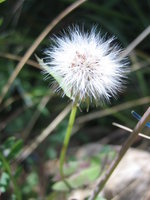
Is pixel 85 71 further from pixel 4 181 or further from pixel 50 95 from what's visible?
pixel 50 95

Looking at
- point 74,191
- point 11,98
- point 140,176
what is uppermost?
point 11,98

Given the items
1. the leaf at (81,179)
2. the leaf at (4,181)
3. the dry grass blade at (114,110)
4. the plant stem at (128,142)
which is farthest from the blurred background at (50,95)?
the plant stem at (128,142)

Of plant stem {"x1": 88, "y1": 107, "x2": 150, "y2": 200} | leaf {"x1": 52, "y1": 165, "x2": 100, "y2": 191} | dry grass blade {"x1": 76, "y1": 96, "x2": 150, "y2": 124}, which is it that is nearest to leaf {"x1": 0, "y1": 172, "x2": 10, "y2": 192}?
leaf {"x1": 52, "y1": 165, "x2": 100, "y2": 191}

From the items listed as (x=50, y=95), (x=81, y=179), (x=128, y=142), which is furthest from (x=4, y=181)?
(x=50, y=95)

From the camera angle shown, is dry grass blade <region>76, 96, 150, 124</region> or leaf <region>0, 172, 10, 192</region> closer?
leaf <region>0, 172, 10, 192</region>

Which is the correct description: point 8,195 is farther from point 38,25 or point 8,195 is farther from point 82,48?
point 38,25

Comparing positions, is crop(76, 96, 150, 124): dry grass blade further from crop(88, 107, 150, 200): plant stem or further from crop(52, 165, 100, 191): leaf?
crop(88, 107, 150, 200): plant stem

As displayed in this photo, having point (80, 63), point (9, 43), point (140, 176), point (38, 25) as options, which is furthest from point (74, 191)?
point (38, 25)
